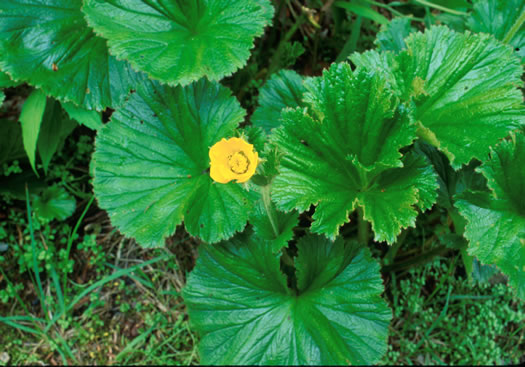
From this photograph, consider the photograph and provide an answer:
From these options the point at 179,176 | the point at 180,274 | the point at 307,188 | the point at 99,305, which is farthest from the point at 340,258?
the point at 99,305

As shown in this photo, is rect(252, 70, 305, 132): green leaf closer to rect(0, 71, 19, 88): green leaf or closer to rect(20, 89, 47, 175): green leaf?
rect(20, 89, 47, 175): green leaf

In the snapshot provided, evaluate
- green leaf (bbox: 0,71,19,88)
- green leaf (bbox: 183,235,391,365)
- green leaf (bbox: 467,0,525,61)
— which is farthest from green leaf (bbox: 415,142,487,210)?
green leaf (bbox: 0,71,19,88)

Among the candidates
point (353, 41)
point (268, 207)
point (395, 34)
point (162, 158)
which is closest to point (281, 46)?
point (353, 41)

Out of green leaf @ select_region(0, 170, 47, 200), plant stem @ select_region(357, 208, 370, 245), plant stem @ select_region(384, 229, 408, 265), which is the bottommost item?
green leaf @ select_region(0, 170, 47, 200)

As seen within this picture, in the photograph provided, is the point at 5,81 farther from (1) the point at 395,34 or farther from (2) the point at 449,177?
(2) the point at 449,177

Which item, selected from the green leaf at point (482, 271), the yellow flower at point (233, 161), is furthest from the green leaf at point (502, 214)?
the yellow flower at point (233, 161)

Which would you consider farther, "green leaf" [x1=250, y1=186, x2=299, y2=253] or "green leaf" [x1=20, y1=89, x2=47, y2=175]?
"green leaf" [x1=20, y1=89, x2=47, y2=175]

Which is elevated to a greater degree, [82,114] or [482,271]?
[82,114]
